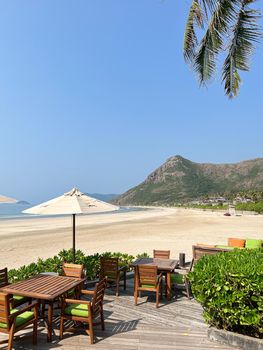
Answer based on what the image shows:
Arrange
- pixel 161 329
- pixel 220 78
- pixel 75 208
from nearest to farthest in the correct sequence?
pixel 161 329, pixel 75 208, pixel 220 78

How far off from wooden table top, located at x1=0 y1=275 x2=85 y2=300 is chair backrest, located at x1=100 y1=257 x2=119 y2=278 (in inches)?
66.8

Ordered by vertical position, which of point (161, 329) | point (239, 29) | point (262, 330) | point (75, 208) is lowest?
point (161, 329)

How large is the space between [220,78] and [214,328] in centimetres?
664

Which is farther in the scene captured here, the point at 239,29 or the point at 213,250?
the point at 213,250

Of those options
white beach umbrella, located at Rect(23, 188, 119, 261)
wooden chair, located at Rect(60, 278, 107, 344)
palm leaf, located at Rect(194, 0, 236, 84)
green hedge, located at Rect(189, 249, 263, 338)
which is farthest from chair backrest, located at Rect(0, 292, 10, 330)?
palm leaf, located at Rect(194, 0, 236, 84)

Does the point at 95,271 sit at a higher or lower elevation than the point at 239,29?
lower

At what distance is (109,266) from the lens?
740cm

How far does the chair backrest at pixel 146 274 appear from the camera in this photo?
6383 mm

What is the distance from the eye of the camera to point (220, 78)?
8.54 m

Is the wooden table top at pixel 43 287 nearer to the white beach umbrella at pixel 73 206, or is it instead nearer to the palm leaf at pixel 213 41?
the white beach umbrella at pixel 73 206

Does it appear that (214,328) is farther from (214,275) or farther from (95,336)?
(95,336)

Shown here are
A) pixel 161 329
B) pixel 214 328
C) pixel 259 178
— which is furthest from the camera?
pixel 259 178

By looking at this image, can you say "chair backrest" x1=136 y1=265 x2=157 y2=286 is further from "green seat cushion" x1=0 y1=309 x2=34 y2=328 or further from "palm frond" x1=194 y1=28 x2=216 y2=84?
"palm frond" x1=194 y1=28 x2=216 y2=84

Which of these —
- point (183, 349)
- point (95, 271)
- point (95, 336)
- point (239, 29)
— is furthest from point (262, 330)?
point (239, 29)
